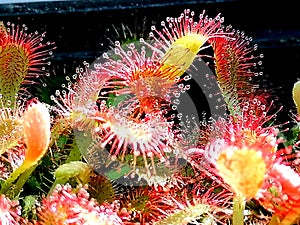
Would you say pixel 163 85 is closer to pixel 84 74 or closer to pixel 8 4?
pixel 84 74

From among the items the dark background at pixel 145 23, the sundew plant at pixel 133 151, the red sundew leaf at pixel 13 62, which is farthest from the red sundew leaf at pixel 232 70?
the dark background at pixel 145 23

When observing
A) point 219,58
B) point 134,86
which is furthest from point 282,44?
point 134,86

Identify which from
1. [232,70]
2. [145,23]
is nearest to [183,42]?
[232,70]

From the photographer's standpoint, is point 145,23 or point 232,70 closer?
point 232,70

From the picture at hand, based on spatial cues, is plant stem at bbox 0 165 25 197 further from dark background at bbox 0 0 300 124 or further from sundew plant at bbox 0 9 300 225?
dark background at bbox 0 0 300 124

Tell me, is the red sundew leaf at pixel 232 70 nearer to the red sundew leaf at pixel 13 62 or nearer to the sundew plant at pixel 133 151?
the sundew plant at pixel 133 151

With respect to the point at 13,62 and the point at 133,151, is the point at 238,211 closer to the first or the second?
the point at 133,151

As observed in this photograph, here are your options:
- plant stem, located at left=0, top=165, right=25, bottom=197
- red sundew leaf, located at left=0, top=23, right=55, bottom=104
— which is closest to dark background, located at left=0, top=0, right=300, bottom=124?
red sundew leaf, located at left=0, top=23, right=55, bottom=104
